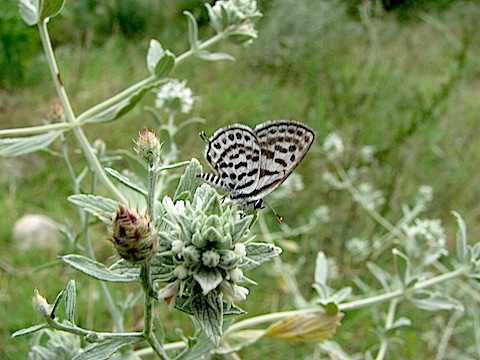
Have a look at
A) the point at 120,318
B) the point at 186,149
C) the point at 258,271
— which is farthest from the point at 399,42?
the point at 120,318

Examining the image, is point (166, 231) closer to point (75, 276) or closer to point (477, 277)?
point (477, 277)

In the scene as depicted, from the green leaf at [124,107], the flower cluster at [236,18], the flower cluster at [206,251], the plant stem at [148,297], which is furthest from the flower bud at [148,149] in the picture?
the flower cluster at [236,18]

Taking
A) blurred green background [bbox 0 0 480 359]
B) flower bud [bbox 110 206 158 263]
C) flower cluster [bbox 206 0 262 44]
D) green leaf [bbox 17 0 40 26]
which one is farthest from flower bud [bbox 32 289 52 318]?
blurred green background [bbox 0 0 480 359]

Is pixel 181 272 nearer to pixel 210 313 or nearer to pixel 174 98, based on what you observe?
pixel 210 313

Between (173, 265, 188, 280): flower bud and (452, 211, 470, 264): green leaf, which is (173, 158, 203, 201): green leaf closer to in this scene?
(173, 265, 188, 280): flower bud

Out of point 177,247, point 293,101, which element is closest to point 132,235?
point 177,247
